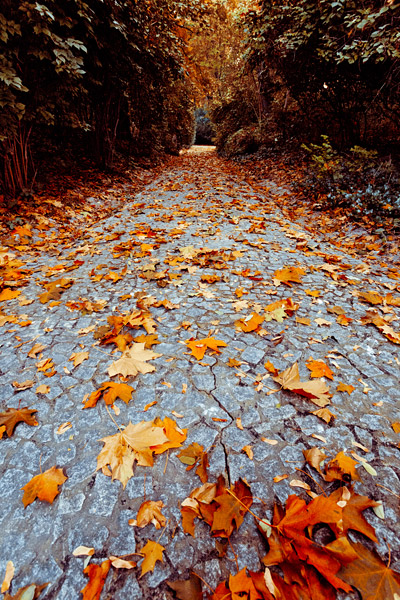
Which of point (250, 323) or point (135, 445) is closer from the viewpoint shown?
point (135, 445)

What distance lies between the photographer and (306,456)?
1.30 m

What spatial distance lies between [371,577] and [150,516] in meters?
0.80

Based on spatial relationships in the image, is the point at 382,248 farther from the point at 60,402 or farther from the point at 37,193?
the point at 37,193

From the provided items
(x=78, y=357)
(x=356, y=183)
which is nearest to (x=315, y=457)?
(x=78, y=357)

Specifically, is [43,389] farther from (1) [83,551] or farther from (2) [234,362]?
(2) [234,362]

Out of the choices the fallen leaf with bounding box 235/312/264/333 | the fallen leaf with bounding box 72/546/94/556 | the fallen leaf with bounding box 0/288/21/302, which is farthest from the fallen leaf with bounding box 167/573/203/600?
the fallen leaf with bounding box 0/288/21/302

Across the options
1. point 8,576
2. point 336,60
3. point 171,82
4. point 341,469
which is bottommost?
point 8,576

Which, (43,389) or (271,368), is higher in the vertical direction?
(271,368)

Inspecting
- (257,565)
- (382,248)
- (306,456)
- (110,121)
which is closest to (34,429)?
(257,565)

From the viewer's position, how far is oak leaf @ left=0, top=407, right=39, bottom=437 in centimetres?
142

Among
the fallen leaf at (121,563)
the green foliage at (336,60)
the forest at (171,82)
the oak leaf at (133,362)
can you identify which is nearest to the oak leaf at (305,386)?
the oak leaf at (133,362)

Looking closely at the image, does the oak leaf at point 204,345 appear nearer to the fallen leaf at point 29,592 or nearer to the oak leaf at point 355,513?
the oak leaf at point 355,513

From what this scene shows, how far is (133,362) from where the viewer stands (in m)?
1.80

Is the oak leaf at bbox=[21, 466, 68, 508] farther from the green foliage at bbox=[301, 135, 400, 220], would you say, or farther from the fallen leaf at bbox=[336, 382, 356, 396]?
A: the green foliage at bbox=[301, 135, 400, 220]
